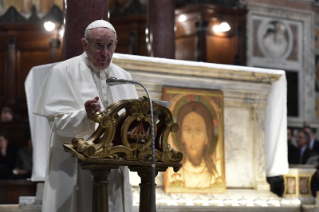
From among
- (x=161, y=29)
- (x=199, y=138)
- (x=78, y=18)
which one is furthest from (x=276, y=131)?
(x=78, y=18)

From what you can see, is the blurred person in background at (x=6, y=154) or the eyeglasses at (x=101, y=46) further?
the blurred person in background at (x=6, y=154)

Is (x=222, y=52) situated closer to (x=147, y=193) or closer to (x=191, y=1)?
(x=191, y=1)

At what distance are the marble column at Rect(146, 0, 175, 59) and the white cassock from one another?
4001 mm

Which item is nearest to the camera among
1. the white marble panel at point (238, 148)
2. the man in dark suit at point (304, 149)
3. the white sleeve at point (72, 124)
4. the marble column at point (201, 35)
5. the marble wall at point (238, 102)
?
the white sleeve at point (72, 124)

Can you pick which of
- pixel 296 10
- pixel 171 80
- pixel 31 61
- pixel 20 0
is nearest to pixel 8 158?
pixel 171 80

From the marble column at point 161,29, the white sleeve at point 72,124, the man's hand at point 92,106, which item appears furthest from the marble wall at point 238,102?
the man's hand at point 92,106

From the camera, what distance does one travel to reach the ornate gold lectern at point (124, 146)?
336 cm

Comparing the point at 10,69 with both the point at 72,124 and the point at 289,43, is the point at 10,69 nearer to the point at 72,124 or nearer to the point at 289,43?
the point at 289,43

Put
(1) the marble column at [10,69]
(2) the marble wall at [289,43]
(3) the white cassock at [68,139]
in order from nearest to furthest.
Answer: (3) the white cassock at [68,139], (1) the marble column at [10,69], (2) the marble wall at [289,43]

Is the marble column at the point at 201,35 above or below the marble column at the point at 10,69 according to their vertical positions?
above

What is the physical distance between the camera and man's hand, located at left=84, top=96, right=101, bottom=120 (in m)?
3.41

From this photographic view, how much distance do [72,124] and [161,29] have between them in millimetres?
4551

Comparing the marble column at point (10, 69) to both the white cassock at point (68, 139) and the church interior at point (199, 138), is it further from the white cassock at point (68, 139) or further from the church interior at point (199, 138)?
the white cassock at point (68, 139)

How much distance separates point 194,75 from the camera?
6.03m
